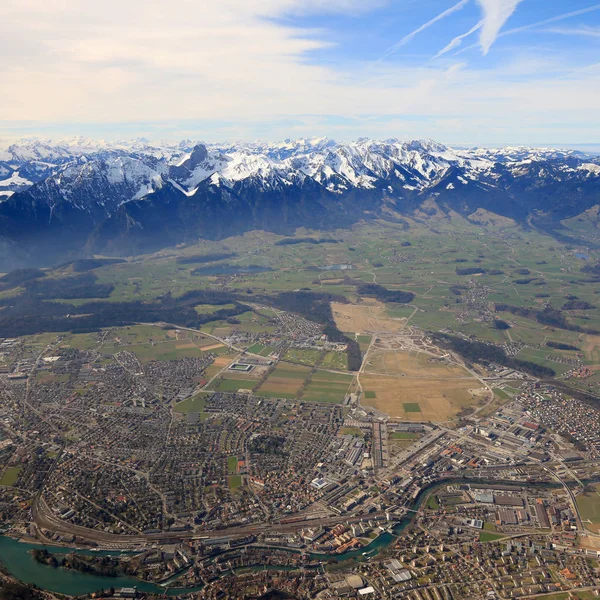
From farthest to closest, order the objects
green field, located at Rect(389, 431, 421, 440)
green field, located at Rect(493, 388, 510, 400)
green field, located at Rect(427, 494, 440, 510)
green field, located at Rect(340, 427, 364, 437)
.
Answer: green field, located at Rect(493, 388, 510, 400), green field, located at Rect(340, 427, 364, 437), green field, located at Rect(389, 431, 421, 440), green field, located at Rect(427, 494, 440, 510)

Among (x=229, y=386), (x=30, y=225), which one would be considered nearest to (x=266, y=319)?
(x=229, y=386)

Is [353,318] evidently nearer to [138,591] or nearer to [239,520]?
[239,520]

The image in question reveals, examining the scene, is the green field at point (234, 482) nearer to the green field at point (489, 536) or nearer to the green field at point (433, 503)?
the green field at point (433, 503)

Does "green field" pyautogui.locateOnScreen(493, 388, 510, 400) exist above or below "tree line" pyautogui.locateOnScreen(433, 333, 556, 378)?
below

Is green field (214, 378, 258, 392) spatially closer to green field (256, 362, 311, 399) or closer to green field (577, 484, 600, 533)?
green field (256, 362, 311, 399)

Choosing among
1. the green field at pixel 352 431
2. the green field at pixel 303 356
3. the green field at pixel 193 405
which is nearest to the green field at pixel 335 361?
the green field at pixel 303 356

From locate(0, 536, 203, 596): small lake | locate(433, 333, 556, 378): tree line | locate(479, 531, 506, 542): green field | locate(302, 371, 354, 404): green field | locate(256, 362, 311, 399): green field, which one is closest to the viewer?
locate(0, 536, 203, 596): small lake

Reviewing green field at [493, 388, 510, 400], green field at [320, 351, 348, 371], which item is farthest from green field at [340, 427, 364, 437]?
green field at [493, 388, 510, 400]

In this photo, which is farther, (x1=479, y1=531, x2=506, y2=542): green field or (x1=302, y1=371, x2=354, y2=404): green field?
(x1=302, y1=371, x2=354, y2=404): green field
